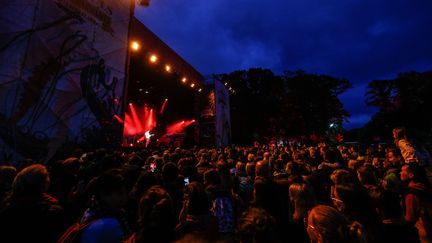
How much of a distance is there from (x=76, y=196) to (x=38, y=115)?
20.1ft

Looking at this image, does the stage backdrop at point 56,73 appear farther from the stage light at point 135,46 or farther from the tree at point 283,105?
the tree at point 283,105

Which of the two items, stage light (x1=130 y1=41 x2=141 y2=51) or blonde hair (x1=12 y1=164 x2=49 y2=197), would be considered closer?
blonde hair (x1=12 y1=164 x2=49 y2=197)

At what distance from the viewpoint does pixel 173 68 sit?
603 inches

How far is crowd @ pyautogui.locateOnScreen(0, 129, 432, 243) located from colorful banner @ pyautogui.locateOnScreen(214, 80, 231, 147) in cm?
1544

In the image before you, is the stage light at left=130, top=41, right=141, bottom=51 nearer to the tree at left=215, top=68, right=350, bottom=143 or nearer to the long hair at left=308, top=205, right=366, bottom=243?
the long hair at left=308, top=205, right=366, bottom=243

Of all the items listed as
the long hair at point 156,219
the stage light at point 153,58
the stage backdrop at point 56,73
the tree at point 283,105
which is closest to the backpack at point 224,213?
the long hair at point 156,219

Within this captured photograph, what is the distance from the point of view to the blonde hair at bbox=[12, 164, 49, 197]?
2.04m

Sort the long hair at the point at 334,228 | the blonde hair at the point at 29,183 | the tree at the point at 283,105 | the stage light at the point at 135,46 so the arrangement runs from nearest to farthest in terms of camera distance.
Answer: the long hair at the point at 334,228 < the blonde hair at the point at 29,183 < the stage light at the point at 135,46 < the tree at the point at 283,105

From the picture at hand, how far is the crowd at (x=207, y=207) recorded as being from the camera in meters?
1.56

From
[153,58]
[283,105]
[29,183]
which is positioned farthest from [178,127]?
[29,183]

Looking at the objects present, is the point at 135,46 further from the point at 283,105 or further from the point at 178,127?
the point at 283,105

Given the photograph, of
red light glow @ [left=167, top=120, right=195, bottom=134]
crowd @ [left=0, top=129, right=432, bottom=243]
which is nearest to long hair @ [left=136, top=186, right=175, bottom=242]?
crowd @ [left=0, top=129, right=432, bottom=243]

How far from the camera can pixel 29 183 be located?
2.05 metres

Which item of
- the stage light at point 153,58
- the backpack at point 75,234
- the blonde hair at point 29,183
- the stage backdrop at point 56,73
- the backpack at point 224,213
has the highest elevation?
the stage light at point 153,58
